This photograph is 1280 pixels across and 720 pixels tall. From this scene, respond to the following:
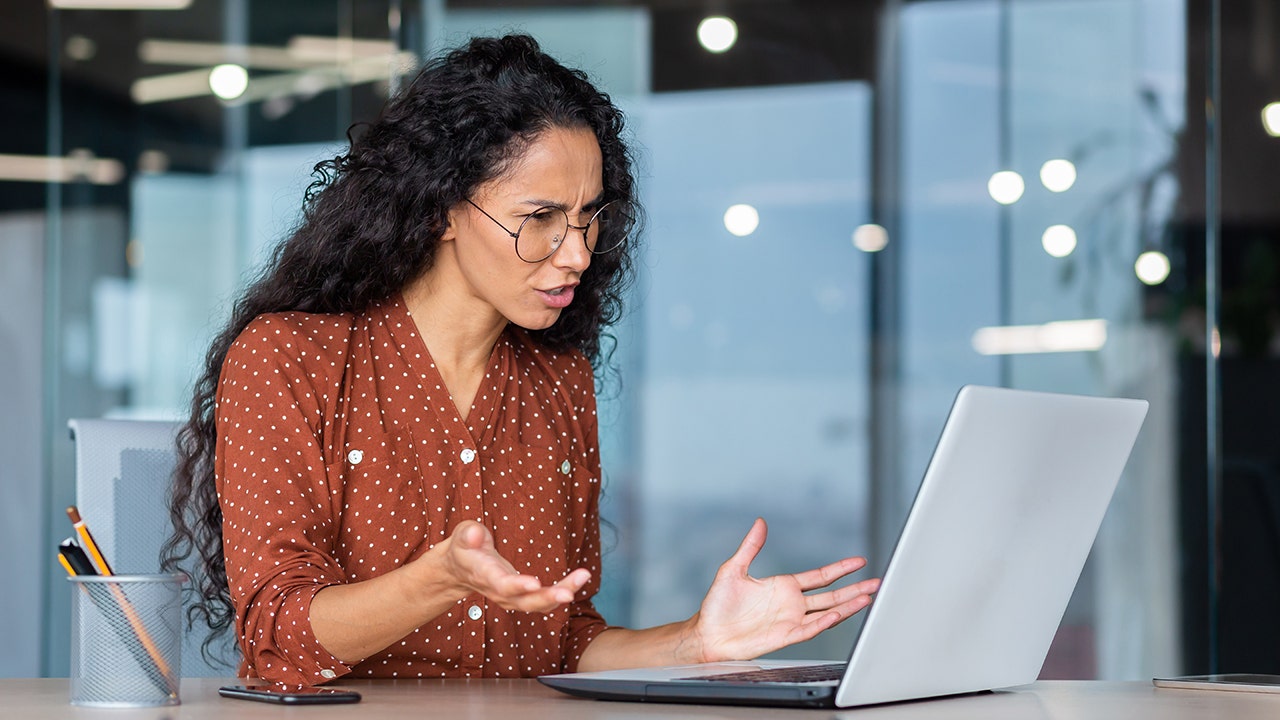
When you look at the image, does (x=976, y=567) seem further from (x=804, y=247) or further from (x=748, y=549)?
(x=804, y=247)

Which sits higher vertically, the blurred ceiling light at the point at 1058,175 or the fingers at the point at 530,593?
the blurred ceiling light at the point at 1058,175

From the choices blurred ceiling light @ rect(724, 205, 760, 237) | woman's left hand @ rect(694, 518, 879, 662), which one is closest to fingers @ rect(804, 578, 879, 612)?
woman's left hand @ rect(694, 518, 879, 662)

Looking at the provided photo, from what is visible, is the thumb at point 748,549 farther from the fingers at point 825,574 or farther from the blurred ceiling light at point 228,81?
the blurred ceiling light at point 228,81

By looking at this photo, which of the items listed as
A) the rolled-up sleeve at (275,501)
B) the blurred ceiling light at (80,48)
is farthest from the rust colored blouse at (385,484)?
the blurred ceiling light at (80,48)

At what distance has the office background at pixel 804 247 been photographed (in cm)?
363

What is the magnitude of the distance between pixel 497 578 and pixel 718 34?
3.27 meters

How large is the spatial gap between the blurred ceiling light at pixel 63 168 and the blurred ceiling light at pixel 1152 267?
9.41 ft

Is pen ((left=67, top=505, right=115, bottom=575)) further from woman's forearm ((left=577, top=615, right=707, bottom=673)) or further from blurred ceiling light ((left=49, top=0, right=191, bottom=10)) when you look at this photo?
blurred ceiling light ((left=49, top=0, right=191, bottom=10))

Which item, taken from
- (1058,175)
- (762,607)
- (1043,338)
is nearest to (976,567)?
(762,607)

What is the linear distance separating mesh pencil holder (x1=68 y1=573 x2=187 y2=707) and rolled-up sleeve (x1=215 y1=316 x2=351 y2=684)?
0.66 ft

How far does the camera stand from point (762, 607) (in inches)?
52.5

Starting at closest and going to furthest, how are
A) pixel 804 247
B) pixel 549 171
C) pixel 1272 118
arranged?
pixel 549 171
pixel 1272 118
pixel 804 247

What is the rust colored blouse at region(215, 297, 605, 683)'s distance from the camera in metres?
1.33

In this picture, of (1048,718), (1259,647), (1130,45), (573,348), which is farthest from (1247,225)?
(1048,718)
